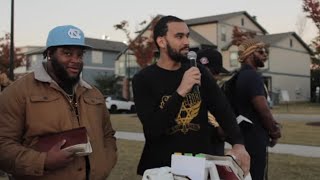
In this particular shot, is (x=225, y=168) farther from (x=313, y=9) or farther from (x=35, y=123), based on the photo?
(x=313, y=9)

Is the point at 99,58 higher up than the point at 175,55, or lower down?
higher up

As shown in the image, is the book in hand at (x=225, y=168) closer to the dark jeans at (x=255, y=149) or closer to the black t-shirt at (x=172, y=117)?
the black t-shirt at (x=172, y=117)

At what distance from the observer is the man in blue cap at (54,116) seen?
3.04 metres

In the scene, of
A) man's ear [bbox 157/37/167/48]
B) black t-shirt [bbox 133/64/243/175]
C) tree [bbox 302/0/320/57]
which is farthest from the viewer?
tree [bbox 302/0/320/57]

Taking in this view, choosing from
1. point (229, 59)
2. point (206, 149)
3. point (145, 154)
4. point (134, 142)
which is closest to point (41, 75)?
point (145, 154)

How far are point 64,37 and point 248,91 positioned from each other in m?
2.08

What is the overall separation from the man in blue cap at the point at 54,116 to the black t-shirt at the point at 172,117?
33 centimetres

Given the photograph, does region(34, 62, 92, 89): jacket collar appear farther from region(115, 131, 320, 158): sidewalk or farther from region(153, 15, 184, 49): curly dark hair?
region(115, 131, 320, 158): sidewalk

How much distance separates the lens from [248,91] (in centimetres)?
475

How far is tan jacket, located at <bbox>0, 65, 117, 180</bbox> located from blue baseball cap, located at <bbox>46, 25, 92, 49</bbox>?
20 cm

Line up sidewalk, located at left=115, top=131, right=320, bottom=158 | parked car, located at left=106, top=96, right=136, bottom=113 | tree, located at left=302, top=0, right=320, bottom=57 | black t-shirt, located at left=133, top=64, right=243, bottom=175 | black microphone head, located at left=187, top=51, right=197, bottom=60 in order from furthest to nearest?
parked car, located at left=106, top=96, right=136, bottom=113, tree, located at left=302, top=0, right=320, bottom=57, sidewalk, located at left=115, top=131, right=320, bottom=158, black t-shirt, located at left=133, top=64, right=243, bottom=175, black microphone head, located at left=187, top=51, right=197, bottom=60

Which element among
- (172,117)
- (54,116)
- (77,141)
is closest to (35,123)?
(54,116)

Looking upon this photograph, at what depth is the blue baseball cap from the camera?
327cm

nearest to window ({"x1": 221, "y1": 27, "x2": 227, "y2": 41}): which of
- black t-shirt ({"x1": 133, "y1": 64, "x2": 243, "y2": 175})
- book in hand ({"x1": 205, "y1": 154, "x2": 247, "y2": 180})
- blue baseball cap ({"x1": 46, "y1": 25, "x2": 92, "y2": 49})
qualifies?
black t-shirt ({"x1": 133, "y1": 64, "x2": 243, "y2": 175})
